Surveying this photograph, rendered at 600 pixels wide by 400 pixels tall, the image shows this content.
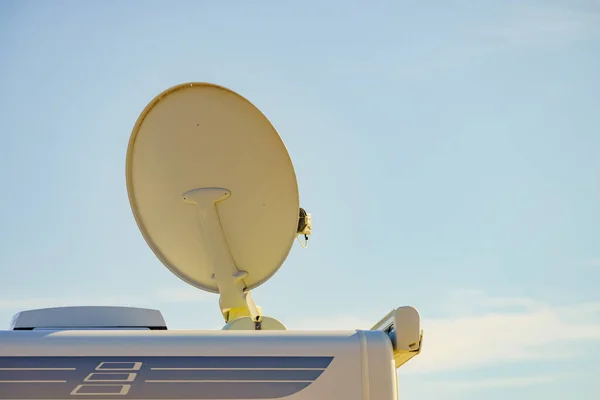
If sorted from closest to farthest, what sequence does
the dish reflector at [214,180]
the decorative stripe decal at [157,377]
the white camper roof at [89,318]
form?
the decorative stripe decal at [157,377] < the white camper roof at [89,318] < the dish reflector at [214,180]

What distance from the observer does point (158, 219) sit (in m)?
6.70

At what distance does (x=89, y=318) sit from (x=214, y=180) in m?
2.03

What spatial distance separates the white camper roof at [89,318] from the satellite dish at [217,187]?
5.90 feet

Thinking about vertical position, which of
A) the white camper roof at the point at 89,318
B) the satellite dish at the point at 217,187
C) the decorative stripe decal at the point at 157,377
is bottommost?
the decorative stripe decal at the point at 157,377

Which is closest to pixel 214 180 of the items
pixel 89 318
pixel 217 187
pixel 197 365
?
pixel 217 187

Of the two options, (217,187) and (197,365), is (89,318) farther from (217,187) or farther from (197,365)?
(217,187)

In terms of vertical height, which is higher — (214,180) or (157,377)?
(214,180)

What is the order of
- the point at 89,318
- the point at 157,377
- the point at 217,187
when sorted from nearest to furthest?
the point at 157,377, the point at 89,318, the point at 217,187

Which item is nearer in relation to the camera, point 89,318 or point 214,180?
point 89,318

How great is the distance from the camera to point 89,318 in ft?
14.8

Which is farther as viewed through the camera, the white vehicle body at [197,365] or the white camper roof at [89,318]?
the white camper roof at [89,318]

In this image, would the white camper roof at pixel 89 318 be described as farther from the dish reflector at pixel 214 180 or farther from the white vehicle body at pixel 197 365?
the dish reflector at pixel 214 180

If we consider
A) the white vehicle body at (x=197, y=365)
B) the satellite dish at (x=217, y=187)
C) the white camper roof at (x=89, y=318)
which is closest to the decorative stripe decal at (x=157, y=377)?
the white vehicle body at (x=197, y=365)

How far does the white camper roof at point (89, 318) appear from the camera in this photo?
4.50m
